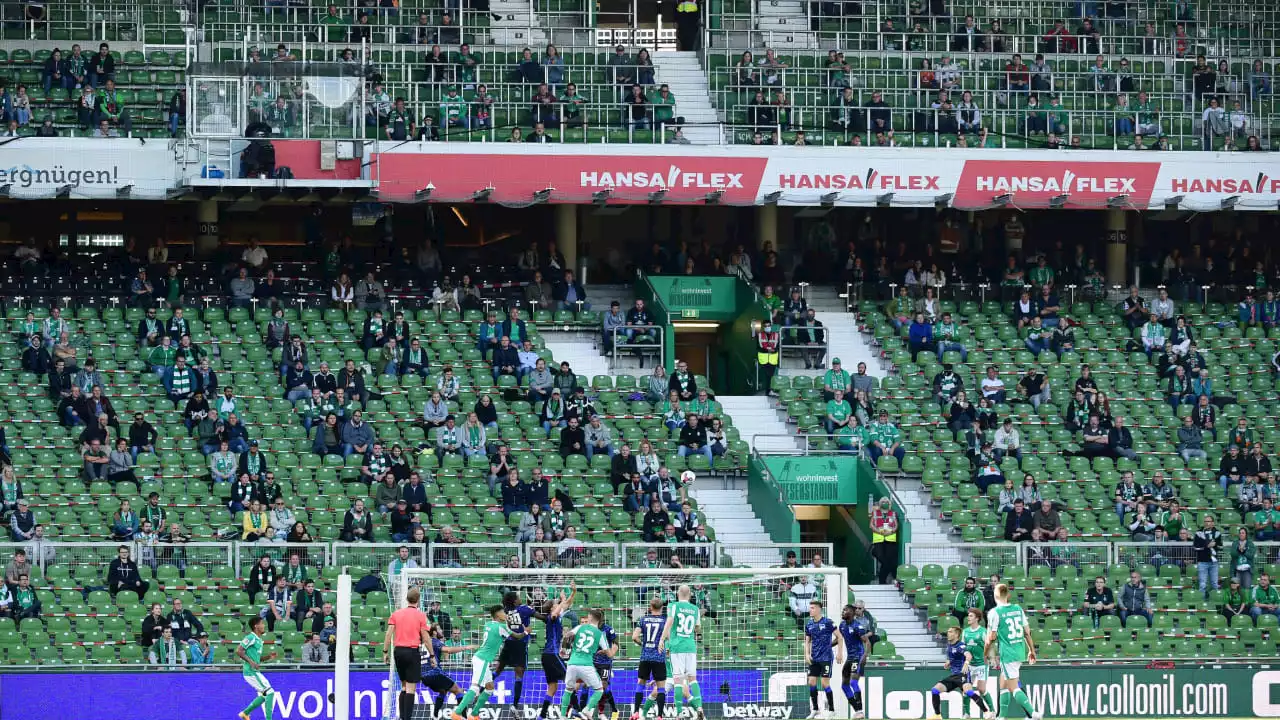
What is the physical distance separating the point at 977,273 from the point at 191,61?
1540cm

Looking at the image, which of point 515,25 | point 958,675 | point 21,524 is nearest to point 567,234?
point 515,25

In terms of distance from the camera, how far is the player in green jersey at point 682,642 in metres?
26.6

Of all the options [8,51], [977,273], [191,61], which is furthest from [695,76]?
[8,51]

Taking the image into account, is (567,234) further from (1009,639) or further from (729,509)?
(1009,639)

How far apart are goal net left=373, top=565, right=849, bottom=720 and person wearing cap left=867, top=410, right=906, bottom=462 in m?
6.11

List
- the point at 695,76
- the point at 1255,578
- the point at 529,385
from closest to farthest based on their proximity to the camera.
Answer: the point at 1255,578
the point at 529,385
the point at 695,76

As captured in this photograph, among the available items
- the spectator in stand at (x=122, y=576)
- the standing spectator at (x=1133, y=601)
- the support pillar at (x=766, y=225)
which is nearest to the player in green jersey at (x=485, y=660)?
the spectator in stand at (x=122, y=576)

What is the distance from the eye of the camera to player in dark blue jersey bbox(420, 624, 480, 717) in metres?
26.0

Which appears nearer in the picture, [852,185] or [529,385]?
[529,385]

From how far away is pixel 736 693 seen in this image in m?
30.5

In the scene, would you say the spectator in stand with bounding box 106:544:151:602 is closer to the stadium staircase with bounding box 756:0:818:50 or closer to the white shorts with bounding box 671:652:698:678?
the white shorts with bounding box 671:652:698:678

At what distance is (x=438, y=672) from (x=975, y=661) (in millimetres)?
6458

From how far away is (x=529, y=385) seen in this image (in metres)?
38.2

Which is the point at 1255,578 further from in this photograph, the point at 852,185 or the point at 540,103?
→ the point at 540,103
